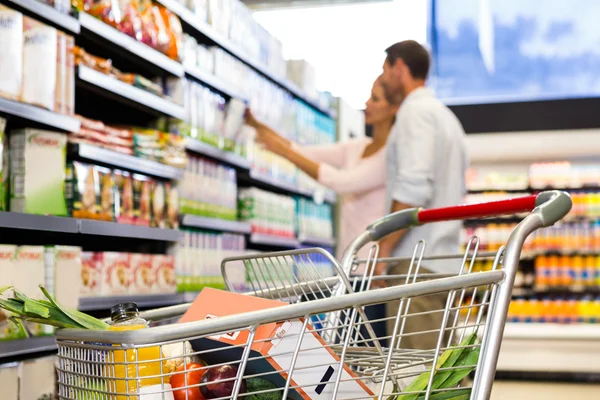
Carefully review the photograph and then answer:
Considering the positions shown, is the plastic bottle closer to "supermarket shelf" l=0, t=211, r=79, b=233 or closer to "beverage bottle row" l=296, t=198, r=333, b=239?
"supermarket shelf" l=0, t=211, r=79, b=233

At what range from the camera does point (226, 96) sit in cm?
454

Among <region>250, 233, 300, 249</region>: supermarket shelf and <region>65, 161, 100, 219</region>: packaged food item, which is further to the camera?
<region>250, 233, 300, 249</region>: supermarket shelf

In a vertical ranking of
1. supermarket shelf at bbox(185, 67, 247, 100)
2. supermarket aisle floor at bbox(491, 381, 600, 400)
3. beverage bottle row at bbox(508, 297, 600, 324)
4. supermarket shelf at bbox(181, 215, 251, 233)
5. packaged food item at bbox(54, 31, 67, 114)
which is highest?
supermarket shelf at bbox(185, 67, 247, 100)

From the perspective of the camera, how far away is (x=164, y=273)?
3623mm

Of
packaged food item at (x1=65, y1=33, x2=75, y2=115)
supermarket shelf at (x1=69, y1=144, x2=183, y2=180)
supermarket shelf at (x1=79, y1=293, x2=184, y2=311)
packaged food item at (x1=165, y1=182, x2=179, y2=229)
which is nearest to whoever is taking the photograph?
packaged food item at (x1=65, y1=33, x2=75, y2=115)

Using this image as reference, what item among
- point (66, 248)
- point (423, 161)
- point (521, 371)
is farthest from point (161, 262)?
point (521, 371)

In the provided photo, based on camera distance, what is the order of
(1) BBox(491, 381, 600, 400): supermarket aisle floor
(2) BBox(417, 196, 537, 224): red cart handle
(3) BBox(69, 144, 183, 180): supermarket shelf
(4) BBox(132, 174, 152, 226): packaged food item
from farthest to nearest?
(1) BBox(491, 381, 600, 400): supermarket aisle floor, (4) BBox(132, 174, 152, 226): packaged food item, (3) BBox(69, 144, 183, 180): supermarket shelf, (2) BBox(417, 196, 537, 224): red cart handle

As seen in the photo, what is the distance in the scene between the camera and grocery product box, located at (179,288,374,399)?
1.33m

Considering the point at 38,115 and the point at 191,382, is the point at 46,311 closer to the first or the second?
the point at 191,382

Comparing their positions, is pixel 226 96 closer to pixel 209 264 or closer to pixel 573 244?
pixel 209 264

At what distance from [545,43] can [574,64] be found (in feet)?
1.29

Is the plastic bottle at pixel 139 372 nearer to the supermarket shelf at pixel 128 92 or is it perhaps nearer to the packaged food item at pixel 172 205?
the supermarket shelf at pixel 128 92

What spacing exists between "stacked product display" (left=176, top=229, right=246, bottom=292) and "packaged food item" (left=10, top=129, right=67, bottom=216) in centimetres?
113

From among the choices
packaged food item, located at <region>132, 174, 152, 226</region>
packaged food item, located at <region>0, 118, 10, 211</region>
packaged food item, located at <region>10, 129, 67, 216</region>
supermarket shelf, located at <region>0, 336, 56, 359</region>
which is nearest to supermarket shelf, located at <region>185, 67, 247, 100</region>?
packaged food item, located at <region>132, 174, 152, 226</region>
